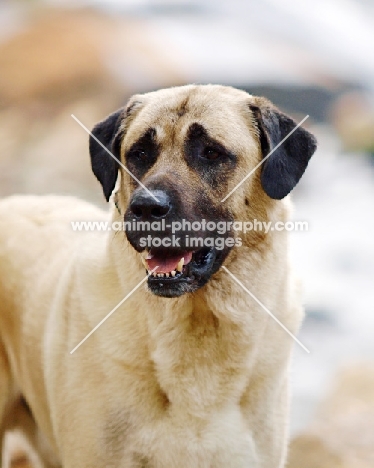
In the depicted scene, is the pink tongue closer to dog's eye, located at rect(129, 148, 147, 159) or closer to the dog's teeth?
the dog's teeth

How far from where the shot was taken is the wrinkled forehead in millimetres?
3072

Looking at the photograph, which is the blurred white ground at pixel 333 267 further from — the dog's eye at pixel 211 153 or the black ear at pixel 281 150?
the dog's eye at pixel 211 153

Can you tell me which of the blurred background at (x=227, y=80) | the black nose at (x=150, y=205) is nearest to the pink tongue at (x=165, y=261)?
the black nose at (x=150, y=205)

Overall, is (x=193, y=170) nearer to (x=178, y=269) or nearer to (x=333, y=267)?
(x=178, y=269)

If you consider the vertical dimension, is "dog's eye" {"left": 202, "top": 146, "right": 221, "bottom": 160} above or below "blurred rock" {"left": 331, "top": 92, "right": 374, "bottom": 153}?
above

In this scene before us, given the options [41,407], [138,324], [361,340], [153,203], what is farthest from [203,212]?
[361,340]

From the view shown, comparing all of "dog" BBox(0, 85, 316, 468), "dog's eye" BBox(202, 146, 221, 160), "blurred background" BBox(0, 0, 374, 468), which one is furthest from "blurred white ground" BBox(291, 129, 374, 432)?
"dog's eye" BBox(202, 146, 221, 160)

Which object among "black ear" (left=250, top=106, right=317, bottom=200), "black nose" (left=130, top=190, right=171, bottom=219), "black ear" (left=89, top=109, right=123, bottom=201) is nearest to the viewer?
"black nose" (left=130, top=190, right=171, bottom=219)

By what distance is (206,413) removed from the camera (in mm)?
2979

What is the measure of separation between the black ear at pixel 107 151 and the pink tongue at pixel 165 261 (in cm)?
48

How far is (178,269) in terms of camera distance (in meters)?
2.89

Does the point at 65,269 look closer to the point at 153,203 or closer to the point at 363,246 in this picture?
the point at 153,203

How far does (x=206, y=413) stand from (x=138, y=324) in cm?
46

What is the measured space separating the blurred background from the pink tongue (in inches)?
220
